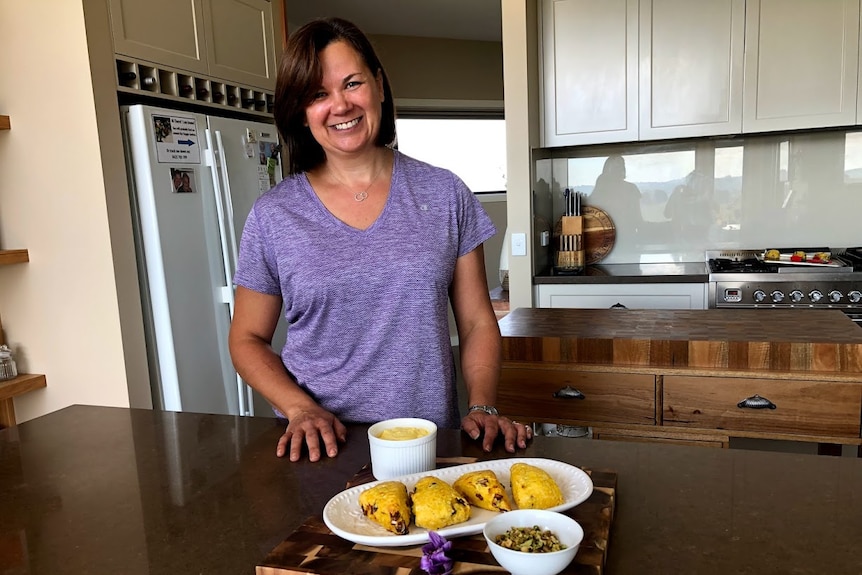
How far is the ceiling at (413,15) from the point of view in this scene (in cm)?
432

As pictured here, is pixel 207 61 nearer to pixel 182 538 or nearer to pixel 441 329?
pixel 441 329

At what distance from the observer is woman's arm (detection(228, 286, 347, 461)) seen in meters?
1.00

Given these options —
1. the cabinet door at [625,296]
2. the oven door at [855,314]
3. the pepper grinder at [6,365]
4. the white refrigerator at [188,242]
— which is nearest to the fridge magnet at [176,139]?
the white refrigerator at [188,242]

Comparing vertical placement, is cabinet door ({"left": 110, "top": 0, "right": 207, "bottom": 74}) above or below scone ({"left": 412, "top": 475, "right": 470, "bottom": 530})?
above

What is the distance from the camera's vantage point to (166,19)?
244 cm

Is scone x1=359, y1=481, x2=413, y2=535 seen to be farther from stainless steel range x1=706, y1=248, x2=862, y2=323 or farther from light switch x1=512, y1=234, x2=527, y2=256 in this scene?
stainless steel range x1=706, y1=248, x2=862, y2=323

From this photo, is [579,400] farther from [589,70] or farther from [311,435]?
[589,70]

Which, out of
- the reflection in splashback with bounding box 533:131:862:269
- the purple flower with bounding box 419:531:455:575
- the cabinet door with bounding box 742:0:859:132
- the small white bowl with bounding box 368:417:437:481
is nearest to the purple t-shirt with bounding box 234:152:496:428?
the small white bowl with bounding box 368:417:437:481

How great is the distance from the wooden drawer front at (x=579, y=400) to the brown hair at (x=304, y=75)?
1.02 meters

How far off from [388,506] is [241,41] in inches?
107

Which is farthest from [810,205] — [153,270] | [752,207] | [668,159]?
[153,270]

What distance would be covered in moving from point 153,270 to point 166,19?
0.96 metres

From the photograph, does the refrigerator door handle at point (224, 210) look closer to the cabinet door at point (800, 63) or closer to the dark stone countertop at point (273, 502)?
the dark stone countertop at point (273, 502)

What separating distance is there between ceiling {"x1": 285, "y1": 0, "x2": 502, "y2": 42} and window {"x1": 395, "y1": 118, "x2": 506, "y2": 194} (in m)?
0.73
